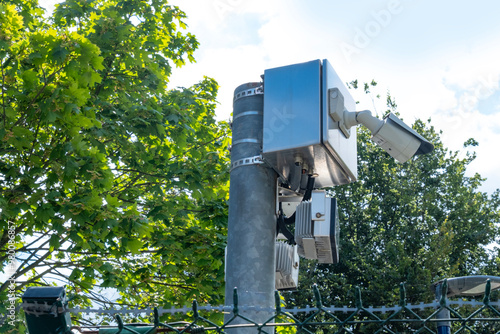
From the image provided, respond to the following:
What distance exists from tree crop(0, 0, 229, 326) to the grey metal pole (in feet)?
11.2

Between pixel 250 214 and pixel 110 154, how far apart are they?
6031mm

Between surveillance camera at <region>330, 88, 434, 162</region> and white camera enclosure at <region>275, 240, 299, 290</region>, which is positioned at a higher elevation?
surveillance camera at <region>330, 88, 434, 162</region>

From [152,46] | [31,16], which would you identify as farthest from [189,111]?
[31,16]

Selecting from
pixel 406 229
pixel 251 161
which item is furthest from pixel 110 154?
pixel 406 229

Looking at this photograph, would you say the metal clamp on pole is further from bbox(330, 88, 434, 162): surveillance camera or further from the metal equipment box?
bbox(330, 88, 434, 162): surveillance camera

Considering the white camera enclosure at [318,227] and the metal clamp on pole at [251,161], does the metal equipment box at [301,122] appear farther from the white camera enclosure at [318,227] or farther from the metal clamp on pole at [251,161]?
the white camera enclosure at [318,227]

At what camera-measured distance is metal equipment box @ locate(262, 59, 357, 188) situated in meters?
3.19

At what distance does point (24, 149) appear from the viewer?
6.88 m

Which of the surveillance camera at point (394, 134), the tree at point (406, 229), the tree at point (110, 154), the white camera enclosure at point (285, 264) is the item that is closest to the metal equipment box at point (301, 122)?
the surveillance camera at point (394, 134)

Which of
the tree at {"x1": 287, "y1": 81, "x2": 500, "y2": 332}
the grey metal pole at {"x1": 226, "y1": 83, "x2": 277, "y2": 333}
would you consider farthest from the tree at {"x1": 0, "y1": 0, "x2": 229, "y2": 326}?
the tree at {"x1": 287, "y1": 81, "x2": 500, "y2": 332}

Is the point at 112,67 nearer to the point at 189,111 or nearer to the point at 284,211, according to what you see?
the point at 189,111

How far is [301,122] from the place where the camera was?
10.6 ft

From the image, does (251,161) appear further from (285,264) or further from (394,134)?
(394,134)

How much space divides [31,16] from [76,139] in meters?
3.68
